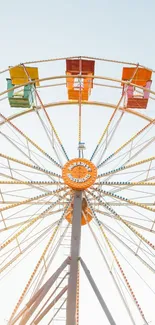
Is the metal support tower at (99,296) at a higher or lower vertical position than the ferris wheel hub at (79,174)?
lower

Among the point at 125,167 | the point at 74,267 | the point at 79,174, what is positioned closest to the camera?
the point at 74,267

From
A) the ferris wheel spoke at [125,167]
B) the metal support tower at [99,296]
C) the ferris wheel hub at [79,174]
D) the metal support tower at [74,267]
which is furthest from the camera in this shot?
the ferris wheel spoke at [125,167]

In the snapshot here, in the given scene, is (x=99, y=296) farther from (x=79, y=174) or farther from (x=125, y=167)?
(x=125, y=167)

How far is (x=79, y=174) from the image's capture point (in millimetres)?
10992

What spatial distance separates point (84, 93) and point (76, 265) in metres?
8.33

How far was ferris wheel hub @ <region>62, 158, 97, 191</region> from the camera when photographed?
10539mm

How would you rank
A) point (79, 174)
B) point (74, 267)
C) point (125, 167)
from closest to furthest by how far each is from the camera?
point (74, 267) < point (79, 174) < point (125, 167)

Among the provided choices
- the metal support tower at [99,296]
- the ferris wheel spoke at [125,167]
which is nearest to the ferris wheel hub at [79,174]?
the ferris wheel spoke at [125,167]

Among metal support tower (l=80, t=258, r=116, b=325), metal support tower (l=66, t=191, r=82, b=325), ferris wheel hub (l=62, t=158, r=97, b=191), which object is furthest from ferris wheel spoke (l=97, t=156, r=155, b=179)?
metal support tower (l=80, t=258, r=116, b=325)

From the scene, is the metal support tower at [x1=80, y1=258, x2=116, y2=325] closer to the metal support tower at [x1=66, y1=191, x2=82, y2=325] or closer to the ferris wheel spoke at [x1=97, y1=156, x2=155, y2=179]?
the metal support tower at [x1=66, y1=191, x2=82, y2=325]

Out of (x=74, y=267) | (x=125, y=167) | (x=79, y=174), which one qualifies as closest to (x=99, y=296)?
(x=74, y=267)

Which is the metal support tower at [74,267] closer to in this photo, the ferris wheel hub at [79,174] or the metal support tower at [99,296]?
the metal support tower at [99,296]

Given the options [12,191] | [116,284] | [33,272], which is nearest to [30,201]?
[12,191]

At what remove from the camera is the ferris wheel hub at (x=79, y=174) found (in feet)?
34.6
